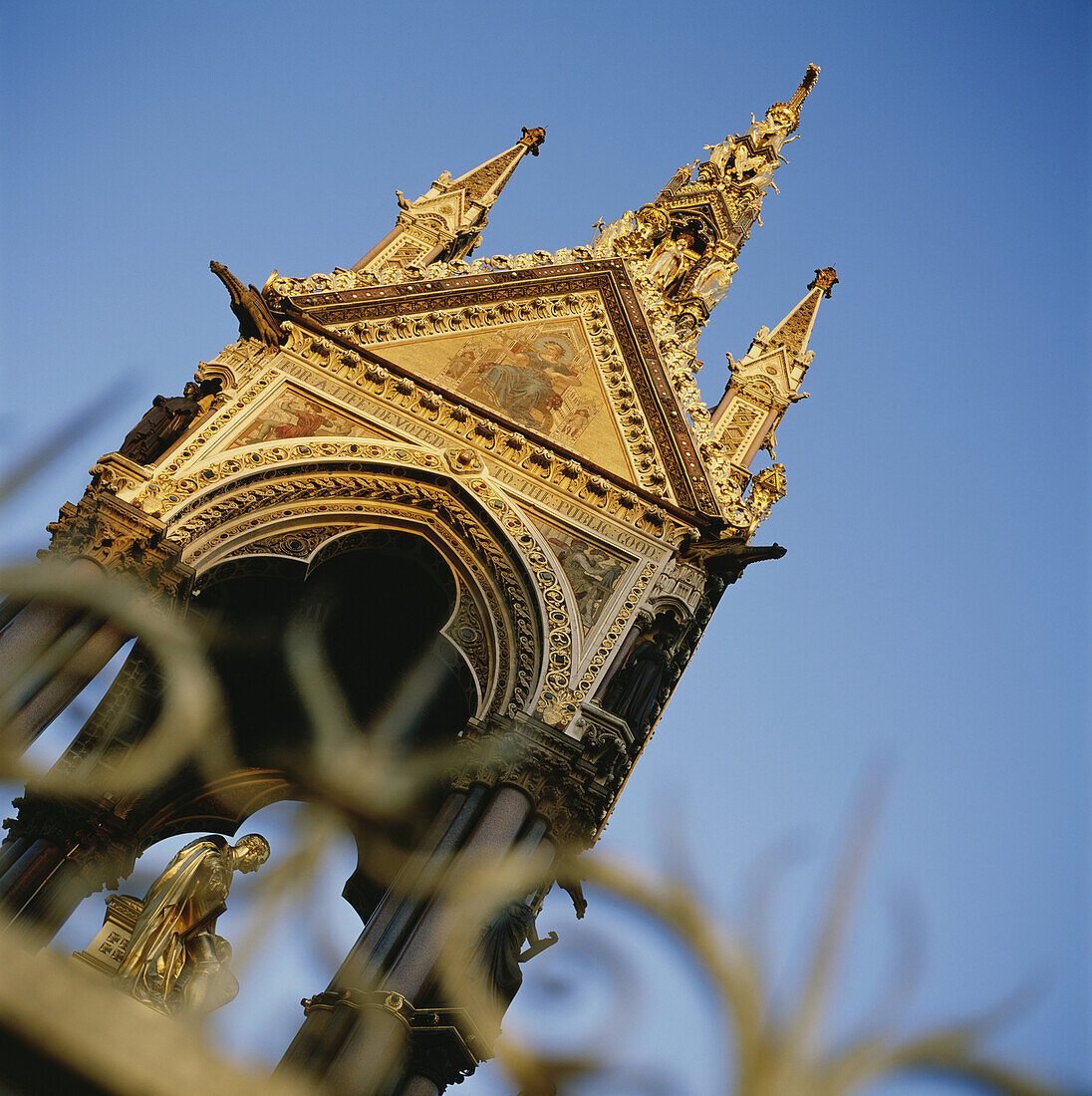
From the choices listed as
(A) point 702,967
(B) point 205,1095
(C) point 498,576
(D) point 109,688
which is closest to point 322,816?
(B) point 205,1095

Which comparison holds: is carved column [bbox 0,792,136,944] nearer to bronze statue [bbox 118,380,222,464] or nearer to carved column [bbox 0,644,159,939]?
carved column [bbox 0,644,159,939]

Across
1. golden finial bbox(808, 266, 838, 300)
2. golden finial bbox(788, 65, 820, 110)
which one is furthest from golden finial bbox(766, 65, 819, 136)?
golden finial bbox(808, 266, 838, 300)

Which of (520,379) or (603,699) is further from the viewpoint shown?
(520,379)

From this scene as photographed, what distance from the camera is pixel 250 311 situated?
41.9ft

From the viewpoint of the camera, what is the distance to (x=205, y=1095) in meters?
1.63

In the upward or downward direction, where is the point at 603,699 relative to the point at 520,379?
downward

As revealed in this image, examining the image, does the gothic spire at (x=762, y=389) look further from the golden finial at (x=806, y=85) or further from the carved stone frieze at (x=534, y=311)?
the golden finial at (x=806, y=85)

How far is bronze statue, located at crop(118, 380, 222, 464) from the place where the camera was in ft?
35.6

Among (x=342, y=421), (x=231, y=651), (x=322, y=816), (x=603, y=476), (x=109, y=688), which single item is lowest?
(x=322, y=816)

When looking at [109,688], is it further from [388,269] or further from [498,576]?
[388,269]

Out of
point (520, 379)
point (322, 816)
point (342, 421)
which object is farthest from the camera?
point (520, 379)

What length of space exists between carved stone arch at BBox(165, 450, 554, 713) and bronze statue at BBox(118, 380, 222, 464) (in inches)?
A: 19.0

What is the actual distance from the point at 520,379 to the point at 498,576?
3.17m

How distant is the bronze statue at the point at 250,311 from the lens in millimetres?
12711
